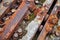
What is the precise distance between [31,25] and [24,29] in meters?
0.10

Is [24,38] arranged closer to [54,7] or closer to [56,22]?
[56,22]

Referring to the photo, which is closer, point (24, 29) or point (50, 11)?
point (24, 29)

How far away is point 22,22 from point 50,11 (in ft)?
1.46

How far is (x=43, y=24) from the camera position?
254 centimetres

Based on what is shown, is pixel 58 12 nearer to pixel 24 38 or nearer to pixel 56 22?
pixel 56 22

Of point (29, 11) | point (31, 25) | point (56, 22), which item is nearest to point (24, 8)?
point (29, 11)

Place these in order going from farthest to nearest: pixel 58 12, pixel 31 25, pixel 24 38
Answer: pixel 58 12 < pixel 31 25 < pixel 24 38

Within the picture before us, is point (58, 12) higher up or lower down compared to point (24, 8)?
lower down

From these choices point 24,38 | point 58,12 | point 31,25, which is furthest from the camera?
point 58,12

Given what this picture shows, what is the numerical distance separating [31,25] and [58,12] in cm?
43

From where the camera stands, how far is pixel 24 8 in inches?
105

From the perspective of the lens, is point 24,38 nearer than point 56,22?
Yes

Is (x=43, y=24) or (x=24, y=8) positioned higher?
(x=24, y=8)

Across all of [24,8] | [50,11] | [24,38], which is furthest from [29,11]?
[24,38]
